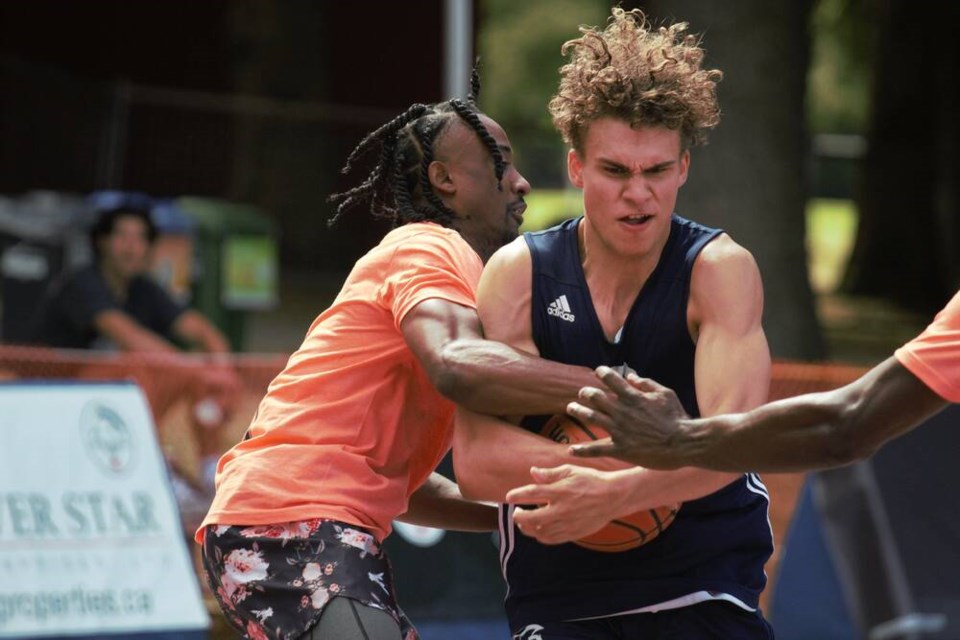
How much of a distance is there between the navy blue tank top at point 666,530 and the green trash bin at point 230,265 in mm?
9966

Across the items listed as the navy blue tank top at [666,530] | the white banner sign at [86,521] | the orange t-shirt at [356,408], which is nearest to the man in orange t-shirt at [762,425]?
the navy blue tank top at [666,530]

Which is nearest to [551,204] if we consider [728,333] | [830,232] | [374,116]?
[830,232]

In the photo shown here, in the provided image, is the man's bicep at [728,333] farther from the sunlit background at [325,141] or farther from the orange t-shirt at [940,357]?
the sunlit background at [325,141]

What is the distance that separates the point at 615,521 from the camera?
12.8 feet

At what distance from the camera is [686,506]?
13.1ft

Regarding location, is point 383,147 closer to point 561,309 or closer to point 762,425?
point 561,309

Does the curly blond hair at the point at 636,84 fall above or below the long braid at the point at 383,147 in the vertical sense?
above

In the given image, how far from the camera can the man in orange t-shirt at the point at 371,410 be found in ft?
12.7

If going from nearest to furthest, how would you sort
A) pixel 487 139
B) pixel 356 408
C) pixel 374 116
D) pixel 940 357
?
pixel 940 357 → pixel 356 408 → pixel 487 139 → pixel 374 116

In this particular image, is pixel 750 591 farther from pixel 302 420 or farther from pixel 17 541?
pixel 17 541

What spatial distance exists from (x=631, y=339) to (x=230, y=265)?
10962mm

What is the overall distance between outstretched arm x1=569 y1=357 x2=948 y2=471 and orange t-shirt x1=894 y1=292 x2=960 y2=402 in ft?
0.29

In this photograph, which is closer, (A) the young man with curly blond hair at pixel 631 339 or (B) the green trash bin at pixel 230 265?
(A) the young man with curly blond hair at pixel 631 339

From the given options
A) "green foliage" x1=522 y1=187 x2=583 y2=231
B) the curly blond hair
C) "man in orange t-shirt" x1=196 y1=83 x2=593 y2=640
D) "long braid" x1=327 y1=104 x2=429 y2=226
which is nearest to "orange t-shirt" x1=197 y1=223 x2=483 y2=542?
"man in orange t-shirt" x1=196 y1=83 x2=593 y2=640
